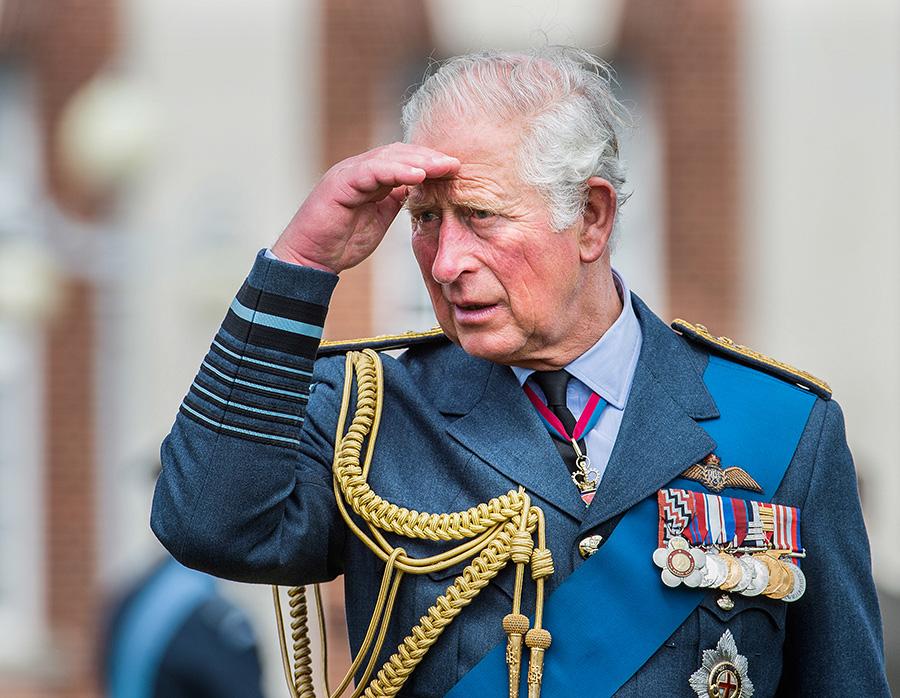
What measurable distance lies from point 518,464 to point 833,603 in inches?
25.7

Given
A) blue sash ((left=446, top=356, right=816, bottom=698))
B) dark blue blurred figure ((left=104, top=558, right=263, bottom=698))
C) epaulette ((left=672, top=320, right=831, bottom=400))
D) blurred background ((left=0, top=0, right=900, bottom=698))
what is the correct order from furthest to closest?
blurred background ((left=0, top=0, right=900, bottom=698)) → dark blue blurred figure ((left=104, top=558, right=263, bottom=698)) → epaulette ((left=672, top=320, right=831, bottom=400)) → blue sash ((left=446, top=356, right=816, bottom=698))

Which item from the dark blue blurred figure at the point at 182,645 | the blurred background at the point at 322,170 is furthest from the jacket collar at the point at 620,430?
the blurred background at the point at 322,170

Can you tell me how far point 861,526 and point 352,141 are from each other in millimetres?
5621

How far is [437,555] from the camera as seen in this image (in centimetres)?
230

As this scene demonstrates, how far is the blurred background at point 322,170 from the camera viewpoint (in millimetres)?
7590

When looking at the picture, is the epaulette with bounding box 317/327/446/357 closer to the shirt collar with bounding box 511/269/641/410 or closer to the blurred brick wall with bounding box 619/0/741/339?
the shirt collar with bounding box 511/269/641/410

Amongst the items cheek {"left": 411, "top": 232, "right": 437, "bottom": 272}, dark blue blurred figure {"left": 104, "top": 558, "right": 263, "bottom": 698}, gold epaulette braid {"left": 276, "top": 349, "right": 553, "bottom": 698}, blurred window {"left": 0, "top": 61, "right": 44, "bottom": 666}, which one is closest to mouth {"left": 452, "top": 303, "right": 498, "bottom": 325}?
cheek {"left": 411, "top": 232, "right": 437, "bottom": 272}

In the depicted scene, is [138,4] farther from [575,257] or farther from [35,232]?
[575,257]

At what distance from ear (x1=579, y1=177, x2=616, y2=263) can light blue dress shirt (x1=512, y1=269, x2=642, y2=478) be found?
18 cm

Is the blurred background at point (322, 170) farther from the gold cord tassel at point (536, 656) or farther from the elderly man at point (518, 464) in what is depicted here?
the gold cord tassel at point (536, 656)

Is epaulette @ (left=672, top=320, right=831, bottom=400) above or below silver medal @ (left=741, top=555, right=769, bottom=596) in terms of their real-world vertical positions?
above

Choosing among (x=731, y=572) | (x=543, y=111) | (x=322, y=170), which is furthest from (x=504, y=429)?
(x=322, y=170)

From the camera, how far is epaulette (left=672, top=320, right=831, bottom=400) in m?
2.55

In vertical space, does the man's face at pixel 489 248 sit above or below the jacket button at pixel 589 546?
above
